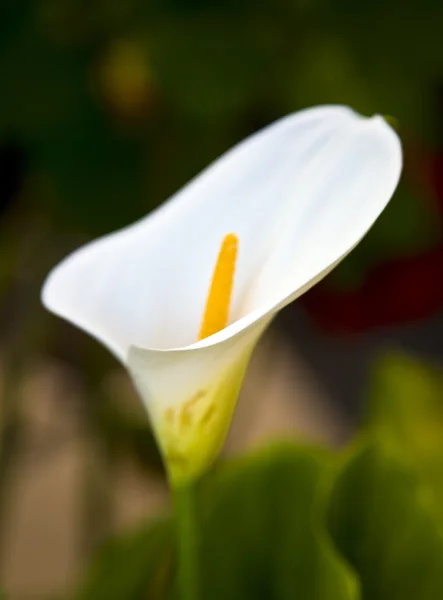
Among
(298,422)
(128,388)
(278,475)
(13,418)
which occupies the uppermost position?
(278,475)

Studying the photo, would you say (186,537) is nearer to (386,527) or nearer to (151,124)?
(386,527)

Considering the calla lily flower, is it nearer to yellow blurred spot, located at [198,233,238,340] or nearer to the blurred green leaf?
yellow blurred spot, located at [198,233,238,340]

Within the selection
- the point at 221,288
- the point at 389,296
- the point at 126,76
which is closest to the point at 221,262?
the point at 221,288

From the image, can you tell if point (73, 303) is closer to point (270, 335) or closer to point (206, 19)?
point (206, 19)

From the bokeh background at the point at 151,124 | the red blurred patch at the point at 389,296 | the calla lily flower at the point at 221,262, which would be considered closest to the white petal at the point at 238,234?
the calla lily flower at the point at 221,262

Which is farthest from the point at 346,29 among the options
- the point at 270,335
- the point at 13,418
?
the point at 270,335

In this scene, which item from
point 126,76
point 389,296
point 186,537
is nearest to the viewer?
point 186,537
